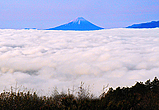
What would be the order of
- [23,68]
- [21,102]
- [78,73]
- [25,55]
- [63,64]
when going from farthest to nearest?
[25,55] < [23,68] < [63,64] < [78,73] < [21,102]

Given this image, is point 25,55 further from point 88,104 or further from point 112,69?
point 88,104

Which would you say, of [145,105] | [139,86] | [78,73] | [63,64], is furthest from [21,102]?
[63,64]

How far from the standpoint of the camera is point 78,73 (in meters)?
28.9

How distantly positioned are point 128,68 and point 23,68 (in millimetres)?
22901

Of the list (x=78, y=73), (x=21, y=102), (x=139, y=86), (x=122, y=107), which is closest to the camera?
(x=122, y=107)

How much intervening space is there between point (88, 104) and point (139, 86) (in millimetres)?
4250

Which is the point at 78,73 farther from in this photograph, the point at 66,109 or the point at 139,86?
the point at 66,109

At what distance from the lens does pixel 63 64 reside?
35250 mm

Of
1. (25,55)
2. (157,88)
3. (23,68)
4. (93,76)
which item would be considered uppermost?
(25,55)

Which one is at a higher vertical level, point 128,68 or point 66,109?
point 128,68

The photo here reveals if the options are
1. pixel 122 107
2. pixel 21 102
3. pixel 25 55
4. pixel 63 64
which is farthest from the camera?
pixel 25 55

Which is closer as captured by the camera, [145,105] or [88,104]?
[88,104]

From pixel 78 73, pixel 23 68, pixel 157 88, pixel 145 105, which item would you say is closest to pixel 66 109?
pixel 145 105

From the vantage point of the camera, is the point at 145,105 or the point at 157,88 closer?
the point at 145,105
